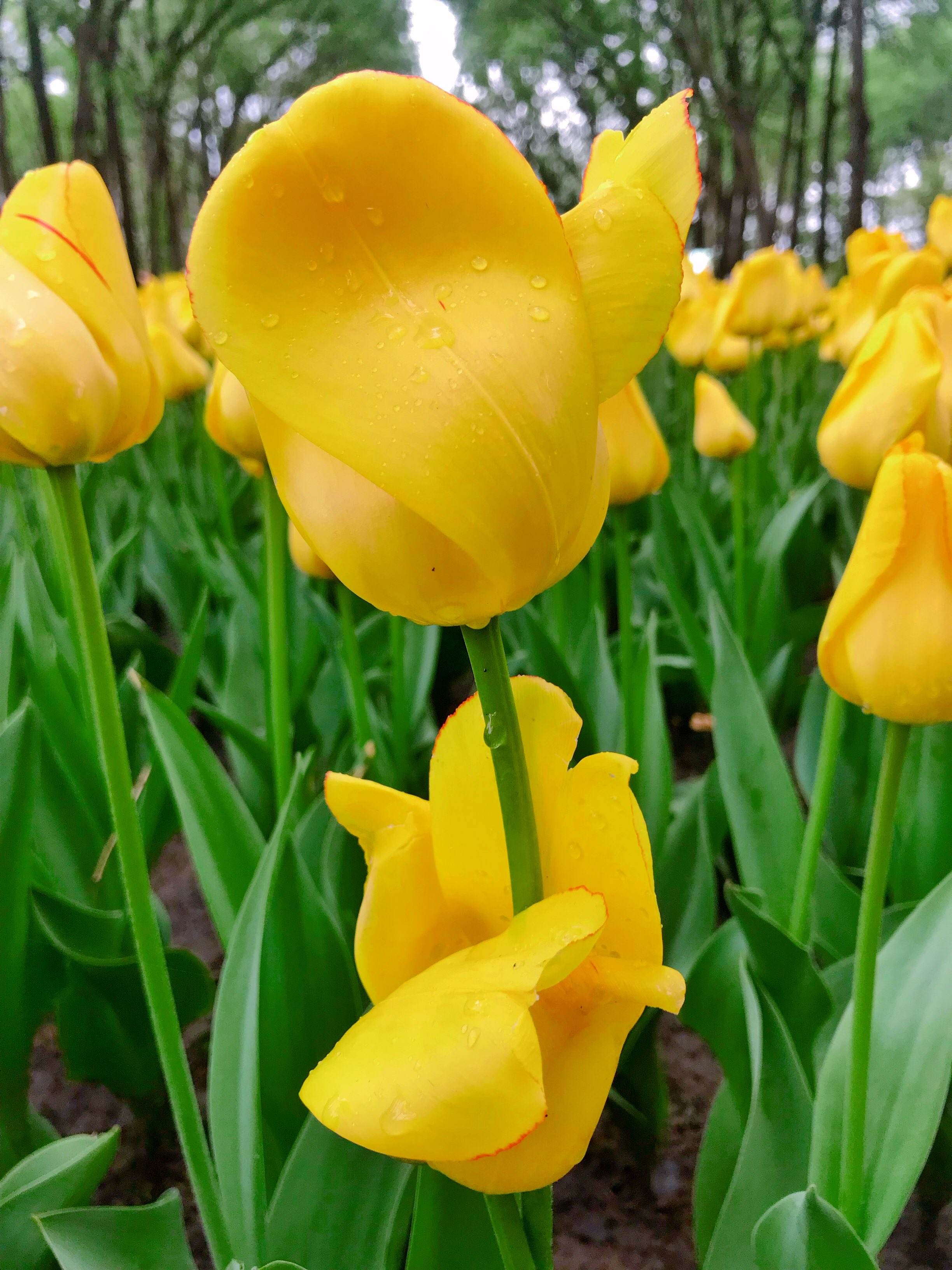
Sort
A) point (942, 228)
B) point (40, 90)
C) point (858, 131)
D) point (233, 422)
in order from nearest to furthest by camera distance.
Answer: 1. point (233, 422)
2. point (942, 228)
3. point (858, 131)
4. point (40, 90)

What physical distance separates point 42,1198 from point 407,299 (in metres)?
0.51

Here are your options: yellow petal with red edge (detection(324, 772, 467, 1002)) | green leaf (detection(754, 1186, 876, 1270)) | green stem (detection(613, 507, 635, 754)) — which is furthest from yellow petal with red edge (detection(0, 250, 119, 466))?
green stem (detection(613, 507, 635, 754))

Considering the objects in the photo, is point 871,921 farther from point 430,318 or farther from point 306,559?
point 306,559

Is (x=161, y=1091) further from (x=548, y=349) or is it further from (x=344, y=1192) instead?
(x=548, y=349)

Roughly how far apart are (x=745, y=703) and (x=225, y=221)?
2.42 feet

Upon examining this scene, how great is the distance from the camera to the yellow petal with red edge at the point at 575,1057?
0.24m

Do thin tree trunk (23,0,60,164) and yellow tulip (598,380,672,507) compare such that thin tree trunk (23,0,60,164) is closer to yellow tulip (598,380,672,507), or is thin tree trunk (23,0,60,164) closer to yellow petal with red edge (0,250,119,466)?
yellow tulip (598,380,672,507)

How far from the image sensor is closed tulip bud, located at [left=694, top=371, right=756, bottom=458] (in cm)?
119

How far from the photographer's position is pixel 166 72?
30.0ft

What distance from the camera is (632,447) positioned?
0.82 m

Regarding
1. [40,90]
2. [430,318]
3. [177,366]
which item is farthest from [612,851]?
[40,90]

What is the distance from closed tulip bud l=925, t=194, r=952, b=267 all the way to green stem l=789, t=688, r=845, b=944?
5.20ft

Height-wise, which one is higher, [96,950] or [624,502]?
[624,502]

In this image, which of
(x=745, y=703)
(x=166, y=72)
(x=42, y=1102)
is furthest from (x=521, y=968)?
(x=166, y=72)
